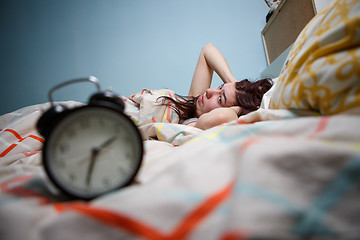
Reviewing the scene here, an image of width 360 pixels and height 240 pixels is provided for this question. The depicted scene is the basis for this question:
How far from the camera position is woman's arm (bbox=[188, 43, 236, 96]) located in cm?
161

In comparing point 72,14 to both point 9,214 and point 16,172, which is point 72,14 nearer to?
point 16,172

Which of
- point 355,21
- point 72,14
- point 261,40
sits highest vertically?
point 72,14

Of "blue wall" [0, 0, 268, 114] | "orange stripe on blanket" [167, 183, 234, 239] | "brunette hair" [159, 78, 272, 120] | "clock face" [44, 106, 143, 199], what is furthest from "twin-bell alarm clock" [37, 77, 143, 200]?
"blue wall" [0, 0, 268, 114]

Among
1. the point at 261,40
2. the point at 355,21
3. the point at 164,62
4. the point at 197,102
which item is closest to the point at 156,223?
the point at 355,21

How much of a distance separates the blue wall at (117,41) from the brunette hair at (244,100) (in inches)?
32.0

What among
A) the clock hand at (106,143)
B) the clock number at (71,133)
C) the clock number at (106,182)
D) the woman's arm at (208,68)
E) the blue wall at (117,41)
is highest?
the blue wall at (117,41)

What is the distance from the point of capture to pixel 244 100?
113 centimetres


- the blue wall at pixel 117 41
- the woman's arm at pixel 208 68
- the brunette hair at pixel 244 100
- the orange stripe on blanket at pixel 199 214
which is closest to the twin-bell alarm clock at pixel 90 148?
the orange stripe on blanket at pixel 199 214

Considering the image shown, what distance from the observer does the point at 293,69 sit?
0.50 meters

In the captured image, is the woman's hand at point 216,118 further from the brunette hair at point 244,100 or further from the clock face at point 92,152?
the clock face at point 92,152

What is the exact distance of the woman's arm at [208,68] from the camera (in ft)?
5.29

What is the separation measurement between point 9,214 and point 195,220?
0.73ft

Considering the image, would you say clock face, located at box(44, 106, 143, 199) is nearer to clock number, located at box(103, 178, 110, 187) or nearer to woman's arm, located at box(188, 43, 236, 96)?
clock number, located at box(103, 178, 110, 187)

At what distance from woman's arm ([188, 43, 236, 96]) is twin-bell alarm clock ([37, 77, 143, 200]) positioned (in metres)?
1.41
